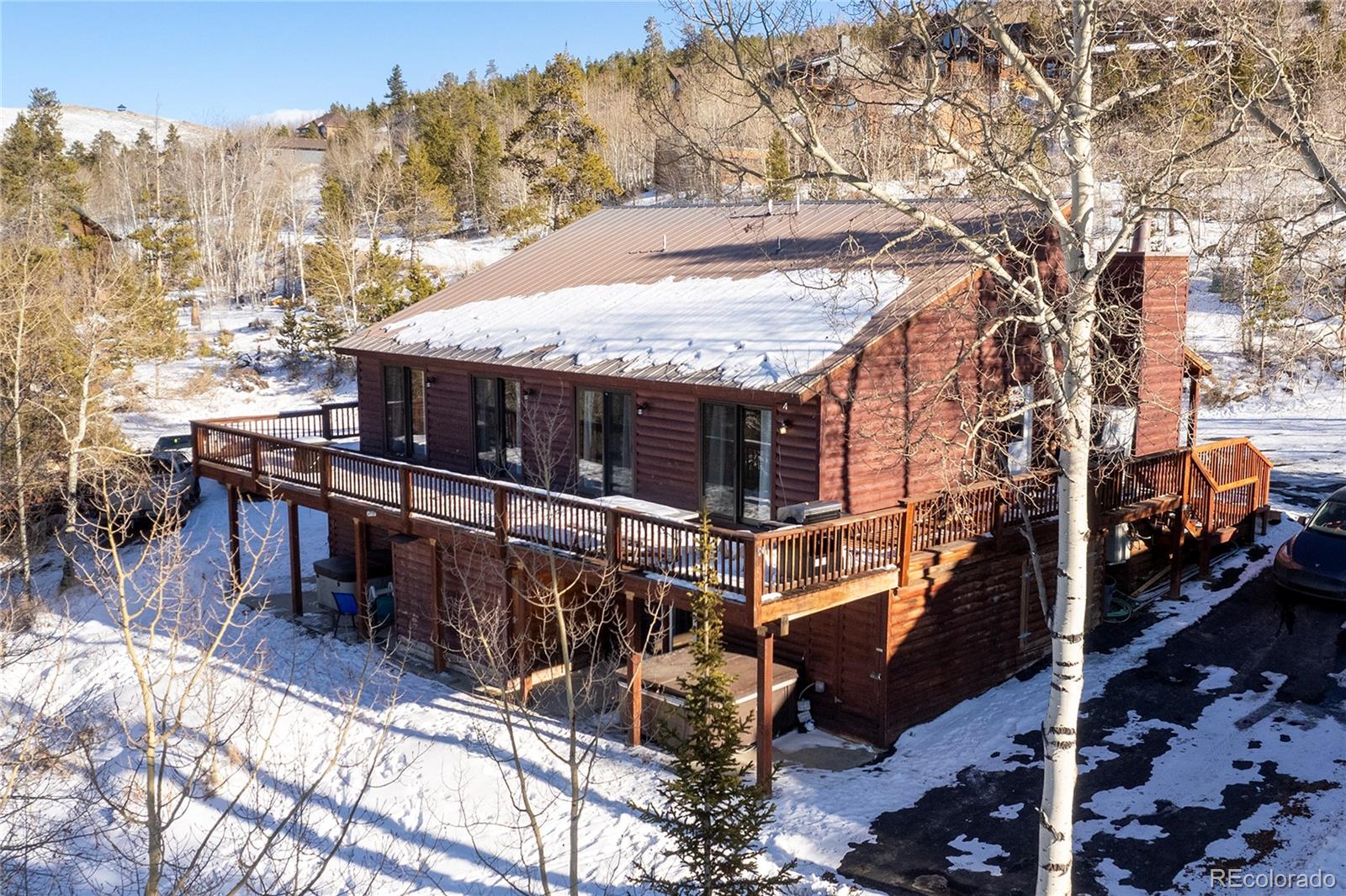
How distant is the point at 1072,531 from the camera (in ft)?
32.8

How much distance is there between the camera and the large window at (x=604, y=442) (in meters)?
17.8

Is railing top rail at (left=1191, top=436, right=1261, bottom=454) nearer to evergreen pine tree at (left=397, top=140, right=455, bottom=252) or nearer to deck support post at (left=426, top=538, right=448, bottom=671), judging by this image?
deck support post at (left=426, top=538, right=448, bottom=671)

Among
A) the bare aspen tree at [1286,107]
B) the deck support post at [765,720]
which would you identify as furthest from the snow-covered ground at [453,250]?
the bare aspen tree at [1286,107]

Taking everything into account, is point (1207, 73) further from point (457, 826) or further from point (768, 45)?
point (457, 826)

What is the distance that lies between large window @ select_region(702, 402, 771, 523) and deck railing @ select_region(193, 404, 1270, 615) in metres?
1.62

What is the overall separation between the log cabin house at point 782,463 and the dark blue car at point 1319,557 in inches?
67.9

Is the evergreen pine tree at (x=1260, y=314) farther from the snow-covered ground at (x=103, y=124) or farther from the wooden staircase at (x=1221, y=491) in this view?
the snow-covered ground at (x=103, y=124)

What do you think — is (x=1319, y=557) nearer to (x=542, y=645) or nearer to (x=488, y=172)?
(x=542, y=645)

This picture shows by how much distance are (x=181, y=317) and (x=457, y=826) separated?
51920 mm

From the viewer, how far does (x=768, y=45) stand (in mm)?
10102

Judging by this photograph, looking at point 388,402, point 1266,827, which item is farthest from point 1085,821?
point 388,402

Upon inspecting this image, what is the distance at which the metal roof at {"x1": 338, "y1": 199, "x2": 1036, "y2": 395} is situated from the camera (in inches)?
616

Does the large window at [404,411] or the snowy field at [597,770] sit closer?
the snowy field at [597,770]

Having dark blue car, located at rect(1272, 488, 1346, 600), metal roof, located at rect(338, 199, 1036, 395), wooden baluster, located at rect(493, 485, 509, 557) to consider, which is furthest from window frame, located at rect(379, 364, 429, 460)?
dark blue car, located at rect(1272, 488, 1346, 600)
